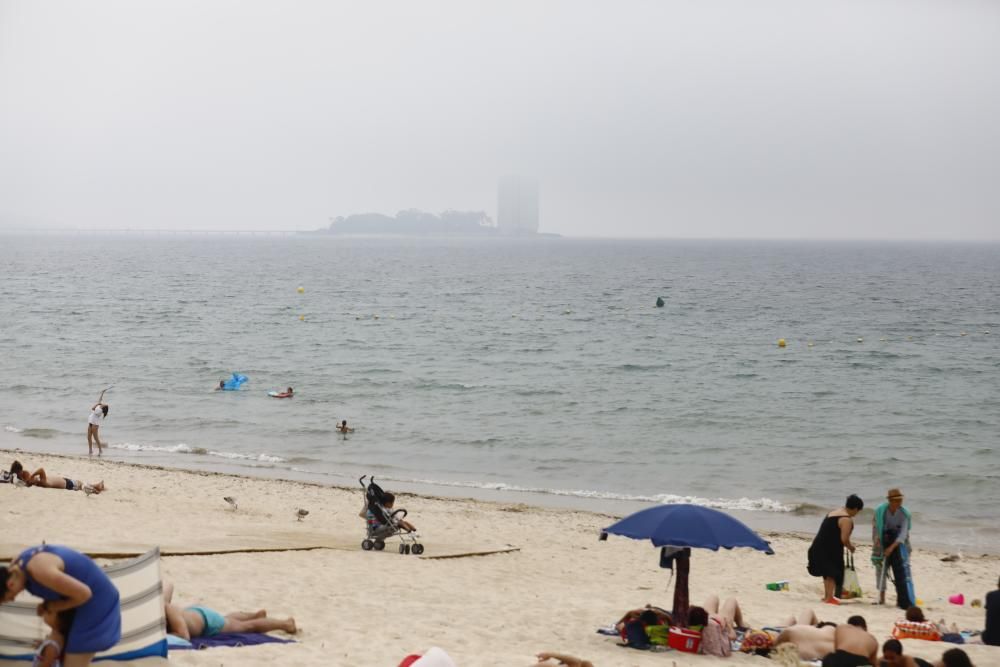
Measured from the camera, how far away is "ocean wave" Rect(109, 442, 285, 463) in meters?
25.6

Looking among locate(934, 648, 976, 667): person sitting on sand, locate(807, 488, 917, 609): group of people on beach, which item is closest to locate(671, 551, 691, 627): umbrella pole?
locate(934, 648, 976, 667): person sitting on sand

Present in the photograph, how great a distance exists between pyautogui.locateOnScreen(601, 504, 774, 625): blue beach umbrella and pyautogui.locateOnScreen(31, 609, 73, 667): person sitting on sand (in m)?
5.15

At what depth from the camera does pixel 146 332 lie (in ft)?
186

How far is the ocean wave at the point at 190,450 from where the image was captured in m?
25.6

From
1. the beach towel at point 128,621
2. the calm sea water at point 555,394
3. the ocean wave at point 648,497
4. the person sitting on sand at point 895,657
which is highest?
the beach towel at point 128,621

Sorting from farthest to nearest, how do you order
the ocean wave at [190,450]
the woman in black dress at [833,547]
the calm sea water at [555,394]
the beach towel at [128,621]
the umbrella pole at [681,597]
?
the ocean wave at [190,450] → the calm sea water at [555,394] → the woman in black dress at [833,547] → the umbrella pole at [681,597] → the beach towel at [128,621]

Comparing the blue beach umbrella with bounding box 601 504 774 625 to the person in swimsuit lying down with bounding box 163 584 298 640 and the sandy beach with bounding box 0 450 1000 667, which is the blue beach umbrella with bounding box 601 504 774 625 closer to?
the sandy beach with bounding box 0 450 1000 667

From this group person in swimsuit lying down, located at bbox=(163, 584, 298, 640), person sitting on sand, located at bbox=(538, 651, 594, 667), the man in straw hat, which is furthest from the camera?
the man in straw hat

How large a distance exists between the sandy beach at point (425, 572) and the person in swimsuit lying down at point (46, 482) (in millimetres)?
255

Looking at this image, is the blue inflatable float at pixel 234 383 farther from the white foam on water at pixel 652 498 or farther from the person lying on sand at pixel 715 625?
the person lying on sand at pixel 715 625

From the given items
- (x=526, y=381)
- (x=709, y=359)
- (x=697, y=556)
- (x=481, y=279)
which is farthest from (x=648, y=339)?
(x=481, y=279)

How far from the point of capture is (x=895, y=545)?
12344 millimetres

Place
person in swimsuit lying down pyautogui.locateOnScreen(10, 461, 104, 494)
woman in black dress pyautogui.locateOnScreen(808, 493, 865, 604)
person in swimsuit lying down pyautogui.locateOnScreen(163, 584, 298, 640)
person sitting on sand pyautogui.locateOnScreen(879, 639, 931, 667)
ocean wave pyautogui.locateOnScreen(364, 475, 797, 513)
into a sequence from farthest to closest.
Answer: ocean wave pyautogui.locateOnScreen(364, 475, 797, 513) → person in swimsuit lying down pyautogui.locateOnScreen(10, 461, 104, 494) → woman in black dress pyautogui.locateOnScreen(808, 493, 865, 604) → person in swimsuit lying down pyautogui.locateOnScreen(163, 584, 298, 640) → person sitting on sand pyautogui.locateOnScreen(879, 639, 931, 667)

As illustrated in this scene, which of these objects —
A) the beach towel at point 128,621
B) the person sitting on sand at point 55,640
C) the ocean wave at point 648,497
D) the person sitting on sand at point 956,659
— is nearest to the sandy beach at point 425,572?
the beach towel at point 128,621
